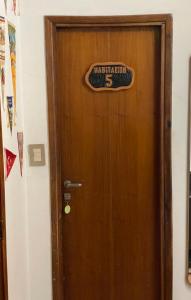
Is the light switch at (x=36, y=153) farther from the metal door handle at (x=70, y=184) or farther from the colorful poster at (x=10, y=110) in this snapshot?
the colorful poster at (x=10, y=110)

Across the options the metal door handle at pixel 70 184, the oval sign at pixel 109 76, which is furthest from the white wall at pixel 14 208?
the oval sign at pixel 109 76

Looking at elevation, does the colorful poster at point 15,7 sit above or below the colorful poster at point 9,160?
A: above

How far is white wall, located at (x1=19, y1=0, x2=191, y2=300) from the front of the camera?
212cm

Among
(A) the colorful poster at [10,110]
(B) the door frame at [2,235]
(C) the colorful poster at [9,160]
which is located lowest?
(B) the door frame at [2,235]

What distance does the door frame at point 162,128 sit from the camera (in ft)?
6.95

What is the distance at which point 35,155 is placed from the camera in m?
2.21

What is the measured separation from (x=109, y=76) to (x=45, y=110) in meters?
0.42

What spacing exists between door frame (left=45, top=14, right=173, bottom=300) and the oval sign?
0.65ft

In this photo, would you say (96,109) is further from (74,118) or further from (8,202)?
(8,202)

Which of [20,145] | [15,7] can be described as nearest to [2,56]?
[15,7]

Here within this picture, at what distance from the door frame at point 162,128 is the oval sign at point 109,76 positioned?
0.20 metres

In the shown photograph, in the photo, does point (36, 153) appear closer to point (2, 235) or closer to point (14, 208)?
point (14, 208)

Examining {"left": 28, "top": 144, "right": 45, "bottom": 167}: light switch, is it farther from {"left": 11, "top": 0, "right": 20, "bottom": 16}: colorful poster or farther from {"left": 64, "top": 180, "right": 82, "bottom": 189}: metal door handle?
{"left": 11, "top": 0, "right": 20, "bottom": 16}: colorful poster

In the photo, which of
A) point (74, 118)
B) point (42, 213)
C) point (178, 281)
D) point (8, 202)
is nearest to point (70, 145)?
point (74, 118)
